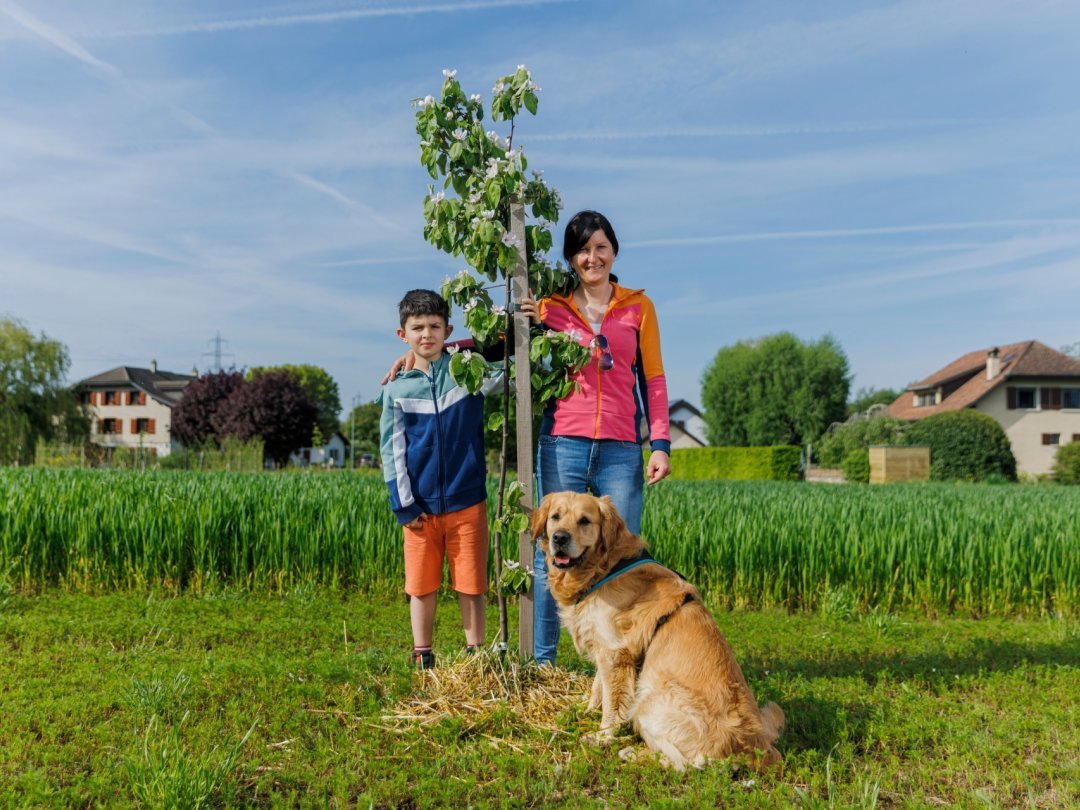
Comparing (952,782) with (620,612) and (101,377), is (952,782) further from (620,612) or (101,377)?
(101,377)

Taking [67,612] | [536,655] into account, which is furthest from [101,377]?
[536,655]

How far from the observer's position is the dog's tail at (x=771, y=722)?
135 inches

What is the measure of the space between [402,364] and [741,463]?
95.5 ft

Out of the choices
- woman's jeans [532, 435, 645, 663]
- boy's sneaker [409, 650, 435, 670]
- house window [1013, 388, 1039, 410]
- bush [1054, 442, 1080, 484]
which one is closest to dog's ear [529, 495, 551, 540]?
woman's jeans [532, 435, 645, 663]

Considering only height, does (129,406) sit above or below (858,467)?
above

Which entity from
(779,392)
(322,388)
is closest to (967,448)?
(779,392)

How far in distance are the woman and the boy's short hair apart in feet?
1.79

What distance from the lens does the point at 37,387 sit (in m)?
38.1

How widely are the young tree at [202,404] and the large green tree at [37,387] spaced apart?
24.9 ft

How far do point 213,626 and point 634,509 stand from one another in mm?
4071

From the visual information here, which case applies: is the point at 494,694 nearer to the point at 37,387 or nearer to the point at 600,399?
the point at 600,399

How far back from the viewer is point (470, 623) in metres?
4.64

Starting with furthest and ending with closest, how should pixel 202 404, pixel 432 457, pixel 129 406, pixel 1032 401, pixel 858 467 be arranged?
pixel 129 406, pixel 202 404, pixel 1032 401, pixel 858 467, pixel 432 457

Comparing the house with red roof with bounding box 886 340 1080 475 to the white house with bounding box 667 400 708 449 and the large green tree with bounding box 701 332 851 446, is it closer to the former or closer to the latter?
the large green tree with bounding box 701 332 851 446
